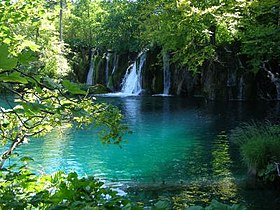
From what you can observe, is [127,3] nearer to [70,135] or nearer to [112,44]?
[112,44]

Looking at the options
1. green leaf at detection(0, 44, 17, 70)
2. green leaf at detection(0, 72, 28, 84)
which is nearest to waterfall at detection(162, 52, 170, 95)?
green leaf at detection(0, 72, 28, 84)

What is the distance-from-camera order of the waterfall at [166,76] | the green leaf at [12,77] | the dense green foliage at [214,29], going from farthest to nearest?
1. the waterfall at [166,76]
2. the dense green foliage at [214,29]
3. the green leaf at [12,77]

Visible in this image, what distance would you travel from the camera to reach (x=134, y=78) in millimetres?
27906

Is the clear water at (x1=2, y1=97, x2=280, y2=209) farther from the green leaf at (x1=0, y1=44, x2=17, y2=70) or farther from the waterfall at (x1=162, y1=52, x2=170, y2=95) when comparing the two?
the waterfall at (x1=162, y1=52, x2=170, y2=95)

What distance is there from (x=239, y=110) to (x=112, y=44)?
1578 cm

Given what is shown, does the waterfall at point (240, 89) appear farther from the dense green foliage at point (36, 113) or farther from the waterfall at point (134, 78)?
the dense green foliage at point (36, 113)

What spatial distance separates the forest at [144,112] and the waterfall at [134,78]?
0.33ft

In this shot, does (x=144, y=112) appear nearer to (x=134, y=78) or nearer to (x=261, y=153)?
(x=261, y=153)

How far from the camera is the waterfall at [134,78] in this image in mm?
27219

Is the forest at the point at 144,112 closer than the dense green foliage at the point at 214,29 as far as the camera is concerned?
Yes

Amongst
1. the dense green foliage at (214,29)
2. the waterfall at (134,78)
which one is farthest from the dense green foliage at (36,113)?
the waterfall at (134,78)

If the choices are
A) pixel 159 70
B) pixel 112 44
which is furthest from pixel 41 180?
pixel 112 44

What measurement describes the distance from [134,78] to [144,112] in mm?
10701

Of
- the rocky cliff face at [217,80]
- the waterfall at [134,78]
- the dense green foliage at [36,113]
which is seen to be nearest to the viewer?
the dense green foliage at [36,113]
